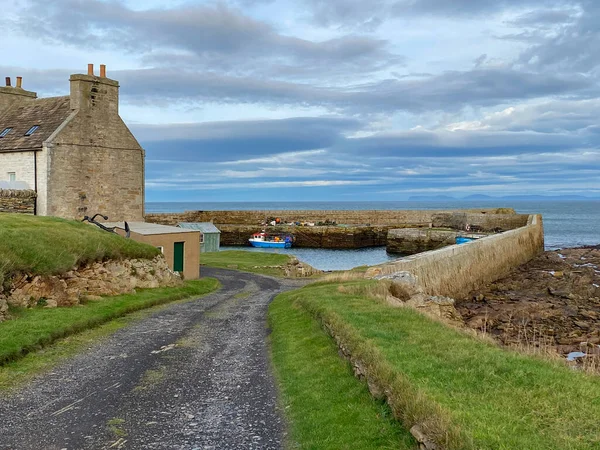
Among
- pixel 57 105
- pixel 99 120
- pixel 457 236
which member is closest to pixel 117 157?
pixel 99 120

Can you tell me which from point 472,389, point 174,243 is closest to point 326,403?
point 472,389

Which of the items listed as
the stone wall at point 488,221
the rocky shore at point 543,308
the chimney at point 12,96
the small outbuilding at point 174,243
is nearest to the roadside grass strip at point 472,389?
the rocky shore at point 543,308

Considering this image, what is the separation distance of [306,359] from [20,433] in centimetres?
656

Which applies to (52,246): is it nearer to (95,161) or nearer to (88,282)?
(88,282)

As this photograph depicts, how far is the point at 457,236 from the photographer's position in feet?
265

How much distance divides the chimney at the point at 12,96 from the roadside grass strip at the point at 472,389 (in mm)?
43076

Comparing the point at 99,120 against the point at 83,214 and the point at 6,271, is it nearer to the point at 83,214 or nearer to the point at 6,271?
the point at 83,214

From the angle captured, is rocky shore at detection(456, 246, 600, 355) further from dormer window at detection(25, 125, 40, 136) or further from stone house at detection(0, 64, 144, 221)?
dormer window at detection(25, 125, 40, 136)

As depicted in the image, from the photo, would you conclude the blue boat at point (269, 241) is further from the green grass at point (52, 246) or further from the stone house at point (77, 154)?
the green grass at point (52, 246)

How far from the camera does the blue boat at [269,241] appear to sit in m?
96.7

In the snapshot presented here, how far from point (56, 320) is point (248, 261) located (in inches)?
1457

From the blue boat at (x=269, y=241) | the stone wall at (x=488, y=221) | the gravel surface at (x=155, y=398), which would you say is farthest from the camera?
the blue boat at (x=269, y=241)

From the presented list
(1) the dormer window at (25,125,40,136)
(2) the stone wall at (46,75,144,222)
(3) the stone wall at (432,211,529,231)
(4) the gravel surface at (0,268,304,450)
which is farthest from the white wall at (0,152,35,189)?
(3) the stone wall at (432,211,529,231)

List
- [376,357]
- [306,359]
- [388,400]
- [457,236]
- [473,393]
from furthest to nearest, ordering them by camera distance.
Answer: [457,236], [306,359], [376,357], [388,400], [473,393]
